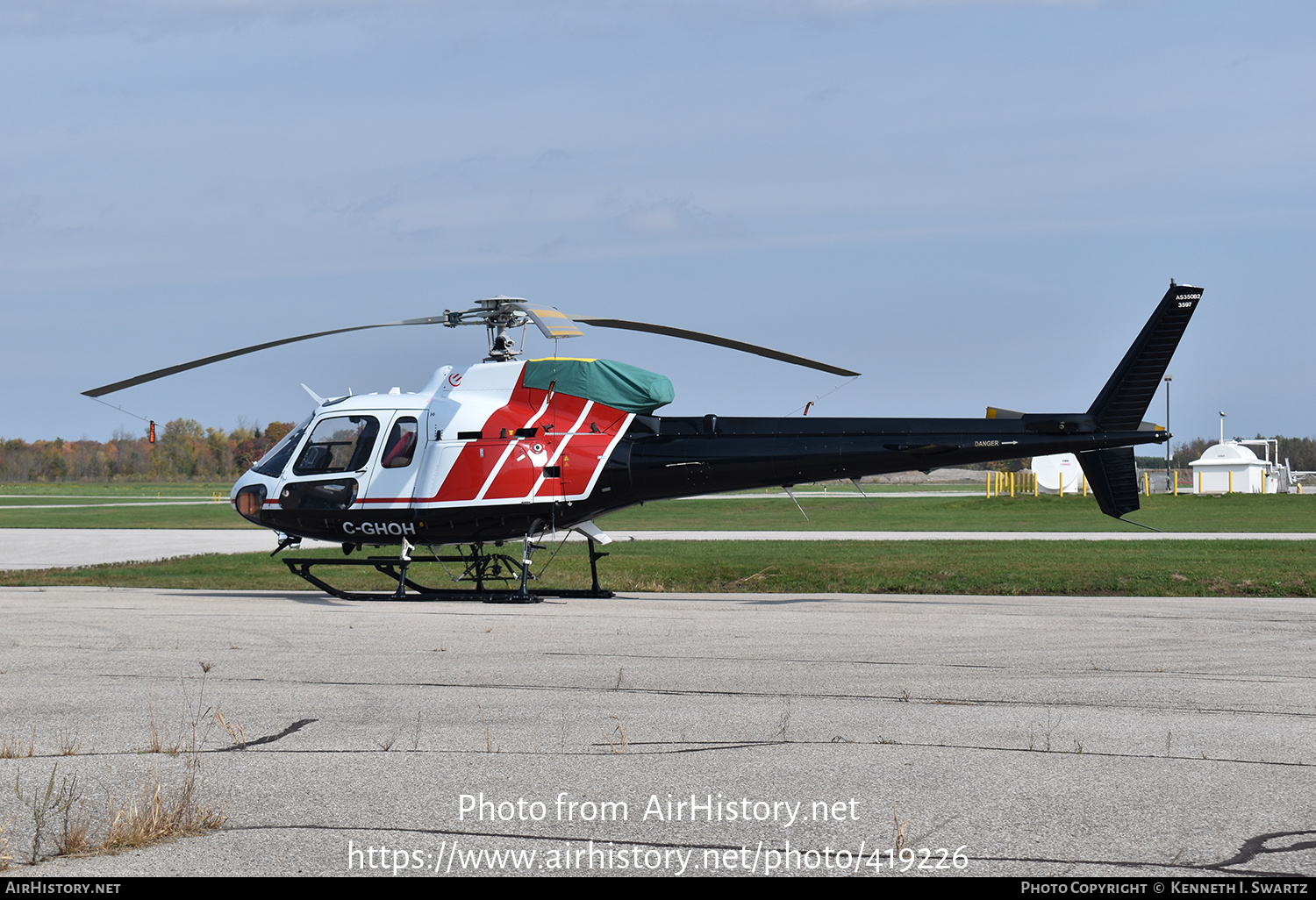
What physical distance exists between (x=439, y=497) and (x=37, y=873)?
41.3 feet

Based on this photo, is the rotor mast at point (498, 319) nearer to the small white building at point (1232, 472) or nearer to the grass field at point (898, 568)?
the grass field at point (898, 568)

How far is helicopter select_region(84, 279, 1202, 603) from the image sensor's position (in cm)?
1606

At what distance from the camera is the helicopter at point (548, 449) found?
52.7ft

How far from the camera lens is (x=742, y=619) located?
14.6 meters

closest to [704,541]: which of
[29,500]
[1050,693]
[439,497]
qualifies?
[439,497]

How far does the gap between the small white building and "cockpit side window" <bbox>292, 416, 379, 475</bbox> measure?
219 ft

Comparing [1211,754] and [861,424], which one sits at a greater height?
[861,424]

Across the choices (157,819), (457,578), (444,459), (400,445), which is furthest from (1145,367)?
(157,819)

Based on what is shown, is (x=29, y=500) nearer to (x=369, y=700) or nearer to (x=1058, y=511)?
(x=1058, y=511)

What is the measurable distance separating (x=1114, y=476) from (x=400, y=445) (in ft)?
34.8

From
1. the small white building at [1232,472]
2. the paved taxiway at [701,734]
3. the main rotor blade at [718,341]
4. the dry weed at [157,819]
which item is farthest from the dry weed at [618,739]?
the small white building at [1232,472]

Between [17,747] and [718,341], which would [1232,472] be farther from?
[17,747]

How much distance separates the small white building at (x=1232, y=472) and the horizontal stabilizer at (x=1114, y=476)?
62.3 m

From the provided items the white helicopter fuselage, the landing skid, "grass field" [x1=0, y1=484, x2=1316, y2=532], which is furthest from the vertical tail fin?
"grass field" [x1=0, y1=484, x2=1316, y2=532]
